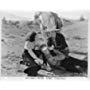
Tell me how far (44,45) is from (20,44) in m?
0.22

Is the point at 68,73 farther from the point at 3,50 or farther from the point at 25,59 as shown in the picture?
the point at 3,50

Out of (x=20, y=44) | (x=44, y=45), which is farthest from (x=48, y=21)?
(x=20, y=44)

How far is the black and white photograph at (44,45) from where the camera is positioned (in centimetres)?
243

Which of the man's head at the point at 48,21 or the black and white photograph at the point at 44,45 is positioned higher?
the man's head at the point at 48,21

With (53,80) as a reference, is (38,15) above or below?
above

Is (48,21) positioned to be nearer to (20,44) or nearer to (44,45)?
(44,45)

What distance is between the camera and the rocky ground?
7.96 ft

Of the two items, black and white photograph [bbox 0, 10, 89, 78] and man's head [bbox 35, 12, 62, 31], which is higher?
man's head [bbox 35, 12, 62, 31]

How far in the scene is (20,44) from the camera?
2.43m

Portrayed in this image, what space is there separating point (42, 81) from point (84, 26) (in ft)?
2.07

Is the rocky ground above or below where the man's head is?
below

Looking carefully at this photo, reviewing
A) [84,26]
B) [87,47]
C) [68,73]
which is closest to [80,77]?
[68,73]

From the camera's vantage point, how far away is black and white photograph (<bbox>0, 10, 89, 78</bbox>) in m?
2.43

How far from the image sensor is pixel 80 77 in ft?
7.93
